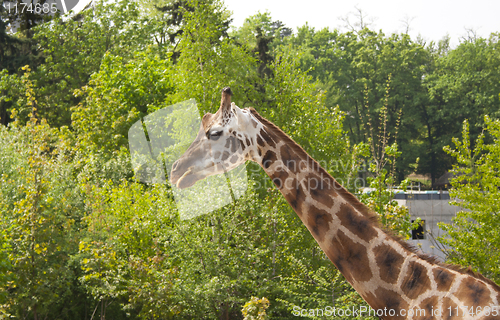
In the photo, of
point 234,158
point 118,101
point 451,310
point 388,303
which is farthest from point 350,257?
point 118,101

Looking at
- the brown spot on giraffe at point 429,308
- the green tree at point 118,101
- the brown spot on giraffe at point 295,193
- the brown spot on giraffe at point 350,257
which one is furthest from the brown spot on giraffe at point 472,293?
the green tree at point 118,101

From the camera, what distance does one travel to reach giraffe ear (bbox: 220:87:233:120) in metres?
2.94

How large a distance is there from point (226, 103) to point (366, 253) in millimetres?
1485

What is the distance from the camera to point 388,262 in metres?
2.39

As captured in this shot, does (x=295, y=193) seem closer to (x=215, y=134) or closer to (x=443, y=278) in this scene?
(x=215, y=134)

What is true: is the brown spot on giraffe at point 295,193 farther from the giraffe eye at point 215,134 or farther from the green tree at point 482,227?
the green tree at point 482,227

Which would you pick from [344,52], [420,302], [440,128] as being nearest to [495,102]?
[440,128]

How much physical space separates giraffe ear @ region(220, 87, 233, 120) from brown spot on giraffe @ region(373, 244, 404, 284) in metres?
1.49

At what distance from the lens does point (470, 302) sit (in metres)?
2.11

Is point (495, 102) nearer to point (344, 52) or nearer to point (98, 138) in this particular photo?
point (344, 52)

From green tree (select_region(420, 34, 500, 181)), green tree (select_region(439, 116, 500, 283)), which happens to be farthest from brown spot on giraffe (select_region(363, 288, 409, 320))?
green tree (select_region(420, 34, 500, 181))

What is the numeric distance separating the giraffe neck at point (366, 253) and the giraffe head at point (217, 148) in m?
0.33

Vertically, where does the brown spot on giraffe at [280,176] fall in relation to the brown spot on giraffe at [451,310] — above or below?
above

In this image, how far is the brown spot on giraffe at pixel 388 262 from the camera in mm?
2371
